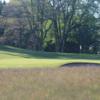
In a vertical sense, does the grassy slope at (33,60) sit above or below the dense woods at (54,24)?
below

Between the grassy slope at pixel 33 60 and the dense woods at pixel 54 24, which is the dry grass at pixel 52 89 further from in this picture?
the dense woods at pixel 54 24

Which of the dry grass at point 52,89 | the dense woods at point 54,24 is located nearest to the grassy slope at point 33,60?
the dry grass at point 52,89

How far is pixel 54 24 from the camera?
66000 millimetres

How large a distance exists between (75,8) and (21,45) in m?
10.2

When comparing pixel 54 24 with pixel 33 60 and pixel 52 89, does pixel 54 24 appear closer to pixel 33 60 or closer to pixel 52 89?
pixel 33 60

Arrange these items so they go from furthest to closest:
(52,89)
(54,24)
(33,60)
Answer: (54,24)
(33,60)
(52,89)

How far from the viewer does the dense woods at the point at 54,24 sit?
211 feet

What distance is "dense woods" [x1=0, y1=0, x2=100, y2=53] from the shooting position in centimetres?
6431

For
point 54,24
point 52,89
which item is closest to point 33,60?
point 52,89

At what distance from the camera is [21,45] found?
66.0 meters

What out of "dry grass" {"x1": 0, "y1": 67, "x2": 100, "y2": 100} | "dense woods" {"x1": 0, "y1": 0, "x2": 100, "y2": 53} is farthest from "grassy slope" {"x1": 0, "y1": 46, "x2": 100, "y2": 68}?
"dense woods" {"x1": 0, "y1": 0, "x2": 100, "y2": 53}

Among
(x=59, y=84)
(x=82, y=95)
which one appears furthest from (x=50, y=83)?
(x=82, y=95)

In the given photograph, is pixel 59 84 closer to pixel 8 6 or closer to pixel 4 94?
pixel 4 94

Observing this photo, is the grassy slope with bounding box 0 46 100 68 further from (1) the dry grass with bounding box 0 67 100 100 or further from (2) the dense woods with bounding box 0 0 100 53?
(2) the dense woods with bounding box 0 0 100 53
